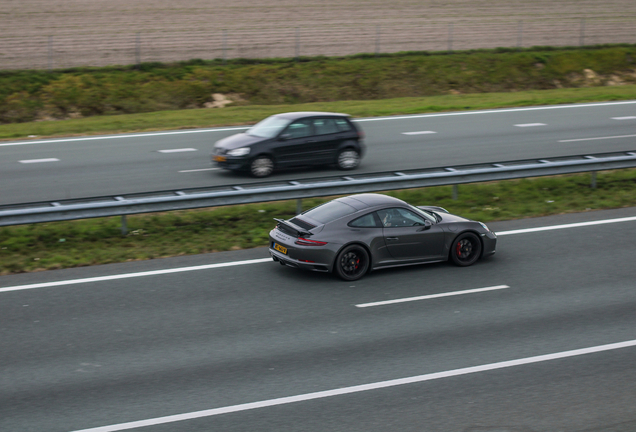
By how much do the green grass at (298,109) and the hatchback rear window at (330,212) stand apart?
47.5 feet

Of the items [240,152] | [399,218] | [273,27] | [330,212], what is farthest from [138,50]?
[399,218]

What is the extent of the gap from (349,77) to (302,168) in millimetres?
14594

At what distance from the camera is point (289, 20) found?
39656 mm

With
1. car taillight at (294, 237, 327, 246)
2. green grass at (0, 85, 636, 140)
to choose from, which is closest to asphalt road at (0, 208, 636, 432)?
car taillight at (294, 237, 327, 246)

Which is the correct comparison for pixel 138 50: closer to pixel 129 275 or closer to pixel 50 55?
pixel 50 55

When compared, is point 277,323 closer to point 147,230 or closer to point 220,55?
point 147,230

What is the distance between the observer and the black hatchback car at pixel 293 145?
18.0 meters

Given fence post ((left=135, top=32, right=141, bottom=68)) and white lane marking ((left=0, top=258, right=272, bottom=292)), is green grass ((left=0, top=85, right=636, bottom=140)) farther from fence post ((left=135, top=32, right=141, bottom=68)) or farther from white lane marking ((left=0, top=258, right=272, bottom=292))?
white lane marking ((left=0, top=258, right=272, bottom=292))

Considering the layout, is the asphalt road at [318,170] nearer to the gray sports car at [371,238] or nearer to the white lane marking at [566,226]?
the white lane marking at [566,226]

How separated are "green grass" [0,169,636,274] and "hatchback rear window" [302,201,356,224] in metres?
1.90

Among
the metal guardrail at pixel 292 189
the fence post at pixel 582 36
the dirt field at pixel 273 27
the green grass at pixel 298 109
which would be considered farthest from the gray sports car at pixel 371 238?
the fence post at pixel 582 36

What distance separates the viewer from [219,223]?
1452 cm

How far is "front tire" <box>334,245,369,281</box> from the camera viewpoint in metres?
11.2

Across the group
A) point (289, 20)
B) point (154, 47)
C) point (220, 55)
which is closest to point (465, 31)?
point (289, 20)
